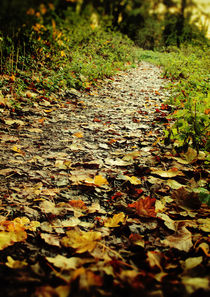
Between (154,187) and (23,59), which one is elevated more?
(23,59)

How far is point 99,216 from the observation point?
49.0 inches

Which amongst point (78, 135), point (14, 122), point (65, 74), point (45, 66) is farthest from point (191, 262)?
point (45, 66)

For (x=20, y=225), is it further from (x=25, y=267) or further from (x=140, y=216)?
(x=140, y=216)

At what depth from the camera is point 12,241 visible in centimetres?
99

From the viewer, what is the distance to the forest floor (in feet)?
2.33

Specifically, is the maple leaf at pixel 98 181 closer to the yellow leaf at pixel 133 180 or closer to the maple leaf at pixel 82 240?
the yellow leaf at pixel 133 180

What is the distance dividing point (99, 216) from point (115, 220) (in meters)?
0.11

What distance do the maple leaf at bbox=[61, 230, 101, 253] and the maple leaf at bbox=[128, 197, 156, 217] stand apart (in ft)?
1.05

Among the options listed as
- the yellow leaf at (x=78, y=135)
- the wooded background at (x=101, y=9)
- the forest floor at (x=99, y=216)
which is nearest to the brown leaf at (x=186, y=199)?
the forest floor at (x=99, y=216)

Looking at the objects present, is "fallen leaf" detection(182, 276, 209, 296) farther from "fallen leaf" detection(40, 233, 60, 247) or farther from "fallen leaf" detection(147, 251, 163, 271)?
"fallen leaf" detection(40, 233, 60, 247)

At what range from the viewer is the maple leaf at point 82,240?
3.11 feet

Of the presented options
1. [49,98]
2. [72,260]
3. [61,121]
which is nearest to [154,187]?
[72,260]

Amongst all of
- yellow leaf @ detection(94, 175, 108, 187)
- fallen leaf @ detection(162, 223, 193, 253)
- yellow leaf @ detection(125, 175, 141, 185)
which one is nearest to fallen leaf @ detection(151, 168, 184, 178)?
yellow leaf @ detection(125, 175, 141, 185)

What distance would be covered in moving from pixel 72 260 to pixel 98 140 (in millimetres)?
1684
